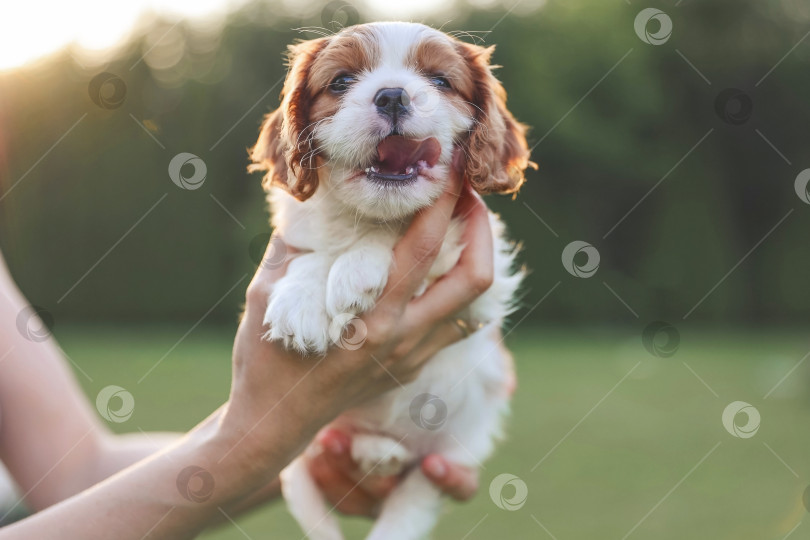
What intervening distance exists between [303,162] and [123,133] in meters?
12.2

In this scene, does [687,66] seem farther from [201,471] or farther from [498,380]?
[201,471]

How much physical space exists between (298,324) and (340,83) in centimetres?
83

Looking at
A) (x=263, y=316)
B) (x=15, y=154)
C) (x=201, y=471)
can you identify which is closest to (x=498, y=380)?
(x=263, y=316)

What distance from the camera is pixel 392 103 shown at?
2.41 metres

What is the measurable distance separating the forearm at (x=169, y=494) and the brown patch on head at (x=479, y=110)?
1104 mm

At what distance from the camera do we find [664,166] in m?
14.2

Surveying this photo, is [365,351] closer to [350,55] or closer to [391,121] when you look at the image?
[391,121]

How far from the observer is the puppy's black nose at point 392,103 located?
94.8 inches

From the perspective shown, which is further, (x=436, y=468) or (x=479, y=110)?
(x=436, y=468)

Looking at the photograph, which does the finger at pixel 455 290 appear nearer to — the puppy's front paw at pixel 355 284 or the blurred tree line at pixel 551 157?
the puppy's front paw at pixel 355 284

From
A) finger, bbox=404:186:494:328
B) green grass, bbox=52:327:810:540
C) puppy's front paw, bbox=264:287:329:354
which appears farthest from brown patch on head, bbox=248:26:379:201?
green grass, bbox=52:327:810:540

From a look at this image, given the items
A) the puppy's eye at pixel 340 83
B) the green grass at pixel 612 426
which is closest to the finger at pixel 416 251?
the puppy's eye at pixel 340 83

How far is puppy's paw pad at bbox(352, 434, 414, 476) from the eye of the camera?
298 centimetres

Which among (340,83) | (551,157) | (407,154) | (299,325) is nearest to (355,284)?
(299,325)
